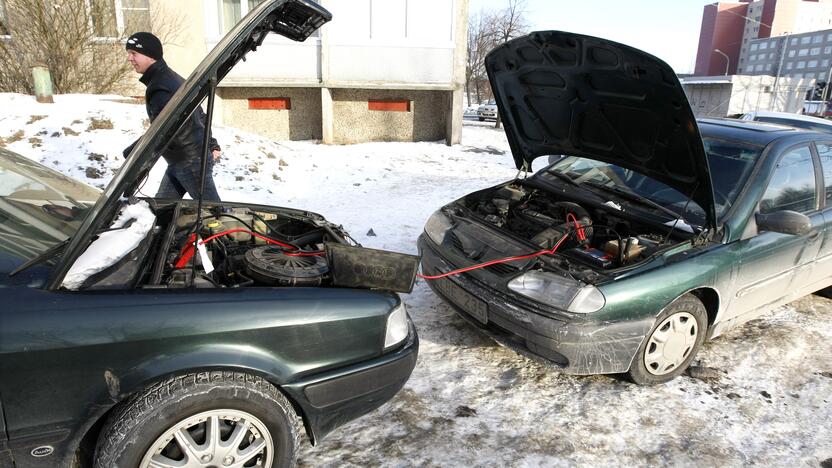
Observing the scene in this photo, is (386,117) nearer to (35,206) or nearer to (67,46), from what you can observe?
(67,46)

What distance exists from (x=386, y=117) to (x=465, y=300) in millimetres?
11073

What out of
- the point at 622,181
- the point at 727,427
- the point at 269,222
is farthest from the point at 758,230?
the point at 269,222

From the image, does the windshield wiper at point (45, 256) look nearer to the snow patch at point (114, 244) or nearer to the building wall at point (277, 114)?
the snow patch at point (114, 244)

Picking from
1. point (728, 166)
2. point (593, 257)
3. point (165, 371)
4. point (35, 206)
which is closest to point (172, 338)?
point (165, 371)

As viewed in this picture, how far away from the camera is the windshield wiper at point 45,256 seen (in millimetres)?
1727

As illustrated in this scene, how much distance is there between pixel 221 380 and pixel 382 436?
100 cm

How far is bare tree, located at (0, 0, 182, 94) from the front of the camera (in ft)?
29.7

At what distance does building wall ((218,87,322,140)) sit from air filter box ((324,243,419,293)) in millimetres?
11606

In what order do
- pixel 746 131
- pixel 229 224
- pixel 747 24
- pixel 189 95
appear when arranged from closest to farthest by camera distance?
pixel 189 95 < pixel 229 224 < pixel 746 131 < pixel 747 24

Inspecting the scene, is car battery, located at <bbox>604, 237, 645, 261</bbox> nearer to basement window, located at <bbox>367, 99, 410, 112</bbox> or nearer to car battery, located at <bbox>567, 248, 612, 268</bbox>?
car battery, located at <bbox>567, 248, 612, 268</bbox>

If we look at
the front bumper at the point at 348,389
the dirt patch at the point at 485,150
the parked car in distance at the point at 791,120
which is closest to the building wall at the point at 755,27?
the dirt patch at the point at 485,150

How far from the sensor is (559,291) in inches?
109

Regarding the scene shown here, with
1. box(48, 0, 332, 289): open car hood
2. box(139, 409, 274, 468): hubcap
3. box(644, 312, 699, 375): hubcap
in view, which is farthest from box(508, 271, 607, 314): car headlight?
box(48, 0, 332, 289): open car hood

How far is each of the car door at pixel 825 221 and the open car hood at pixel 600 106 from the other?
1324 mm
